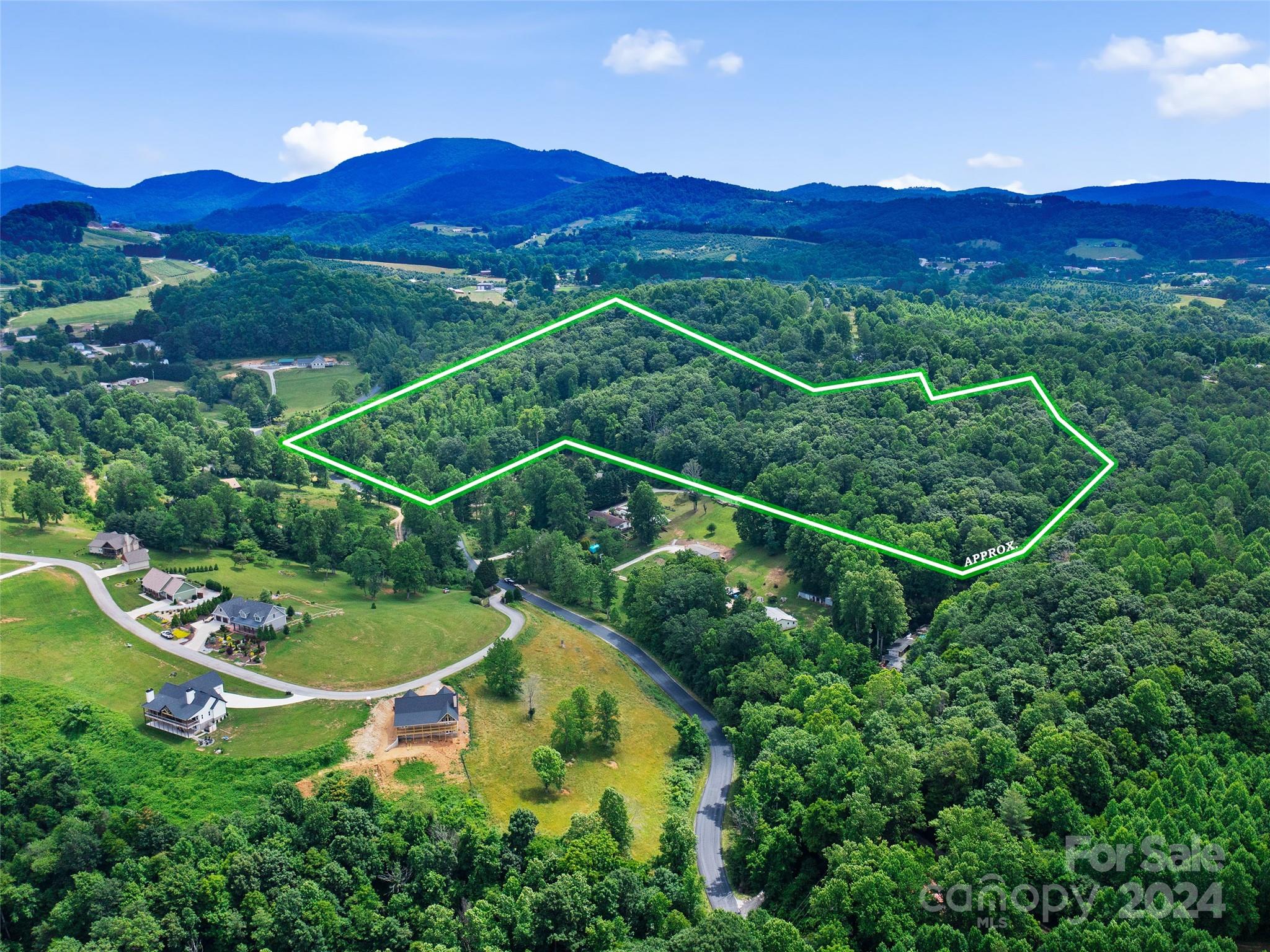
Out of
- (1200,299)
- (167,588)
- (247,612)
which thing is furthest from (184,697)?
(1200,299)

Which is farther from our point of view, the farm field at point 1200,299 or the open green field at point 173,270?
the open green field at point 173,270

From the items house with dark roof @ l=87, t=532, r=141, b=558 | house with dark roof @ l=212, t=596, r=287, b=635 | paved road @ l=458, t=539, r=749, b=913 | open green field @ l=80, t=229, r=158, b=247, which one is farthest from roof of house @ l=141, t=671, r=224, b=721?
open green field @ l=80, t=229, r=158, b=247

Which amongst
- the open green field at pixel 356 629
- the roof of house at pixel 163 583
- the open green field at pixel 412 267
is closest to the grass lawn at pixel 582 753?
the open green field at pixel 356 629

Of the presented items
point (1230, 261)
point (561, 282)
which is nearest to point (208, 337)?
point (561, 282)

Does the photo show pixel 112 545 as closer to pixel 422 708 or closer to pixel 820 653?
pixel 422 708

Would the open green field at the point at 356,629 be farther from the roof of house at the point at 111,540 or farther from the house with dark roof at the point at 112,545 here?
the roof of house at the point at 111,540

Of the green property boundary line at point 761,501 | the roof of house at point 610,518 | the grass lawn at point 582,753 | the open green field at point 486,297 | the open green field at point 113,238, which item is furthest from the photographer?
the open green field at point 113,238

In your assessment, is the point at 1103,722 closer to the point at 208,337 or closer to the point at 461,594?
the point at 461,594
